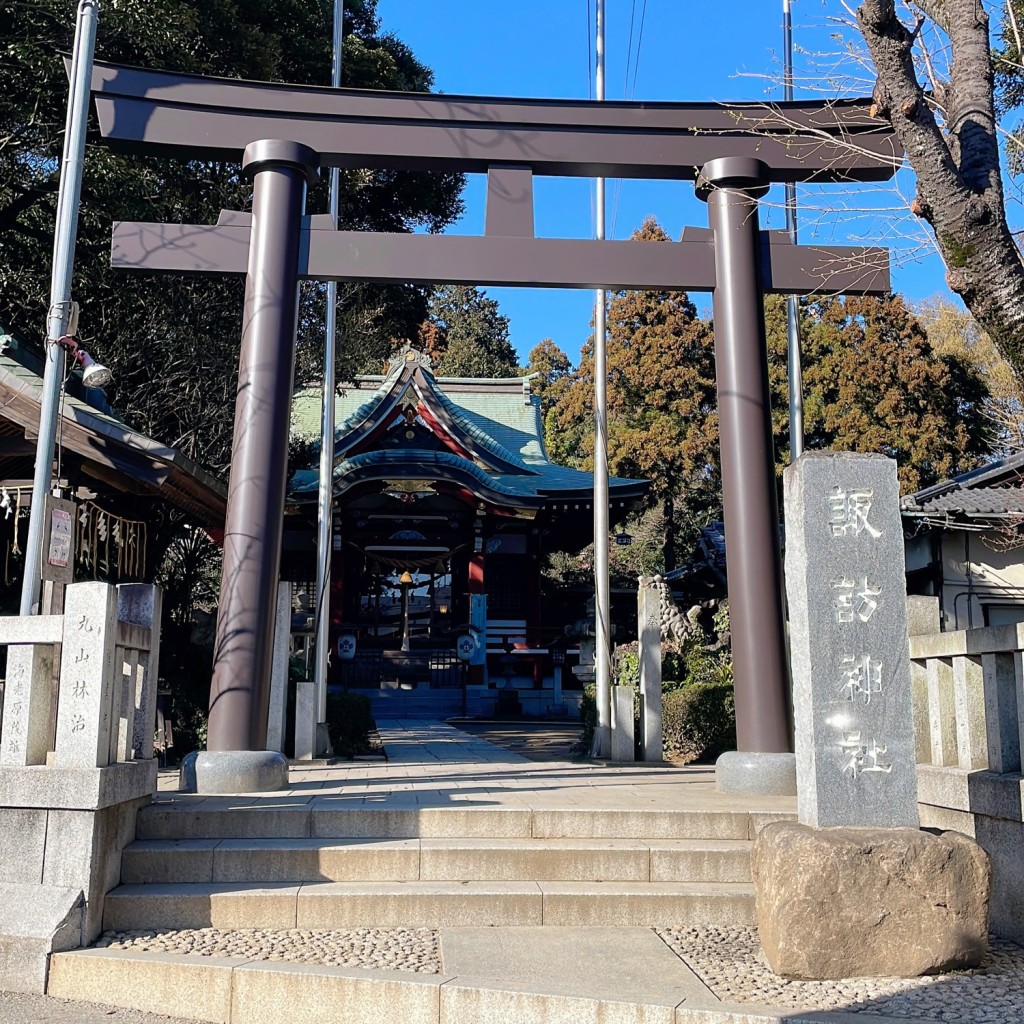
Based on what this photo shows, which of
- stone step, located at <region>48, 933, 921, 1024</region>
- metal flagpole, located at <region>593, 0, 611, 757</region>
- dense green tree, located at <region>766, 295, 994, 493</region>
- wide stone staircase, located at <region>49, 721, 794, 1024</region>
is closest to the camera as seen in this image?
stone step, located at <region>48, 933, 921, 1024</region>

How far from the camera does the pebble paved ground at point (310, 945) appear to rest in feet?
15.0

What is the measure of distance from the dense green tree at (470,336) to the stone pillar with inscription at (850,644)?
4640 cm

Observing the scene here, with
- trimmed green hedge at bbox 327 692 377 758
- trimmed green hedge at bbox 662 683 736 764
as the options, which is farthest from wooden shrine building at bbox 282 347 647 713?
trimmed green hedge at bbox 662 683 736 764

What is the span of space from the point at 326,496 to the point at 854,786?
792 cm

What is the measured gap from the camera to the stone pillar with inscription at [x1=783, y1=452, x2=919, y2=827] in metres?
4.89

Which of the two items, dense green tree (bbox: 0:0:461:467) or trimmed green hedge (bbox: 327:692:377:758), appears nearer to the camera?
dense green tree (bbox: 0:0:461:467)

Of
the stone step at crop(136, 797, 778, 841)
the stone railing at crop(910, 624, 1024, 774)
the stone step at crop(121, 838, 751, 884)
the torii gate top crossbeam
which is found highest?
the torii gate top crossbeam

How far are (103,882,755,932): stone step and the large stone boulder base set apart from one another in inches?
29.0

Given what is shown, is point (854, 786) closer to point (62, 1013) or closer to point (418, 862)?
point (418, 862)

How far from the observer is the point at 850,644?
5008 millimetres

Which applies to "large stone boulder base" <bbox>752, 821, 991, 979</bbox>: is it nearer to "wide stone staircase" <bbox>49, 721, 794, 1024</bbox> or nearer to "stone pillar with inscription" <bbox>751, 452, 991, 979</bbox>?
"stone pillar with inscription" <bbox>751, 452, 991, 979</bbox>

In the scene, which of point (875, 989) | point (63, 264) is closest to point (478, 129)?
point (63, 264)

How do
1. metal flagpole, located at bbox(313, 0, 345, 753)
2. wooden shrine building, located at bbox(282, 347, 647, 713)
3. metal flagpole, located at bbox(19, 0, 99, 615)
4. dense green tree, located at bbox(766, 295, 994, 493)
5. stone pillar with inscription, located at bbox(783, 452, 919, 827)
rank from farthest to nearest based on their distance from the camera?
dense green tree, located at bbox(766, 295, 994, 493) → wooden shrine building, located at bbox(282, 347, 647, 713) → metal flagpole, located at bbox(313, 0, 345, 753) → metal flagpole, located at bbox(19, 0, 99, 615) → stone pillar with inscription, located at bbox(783, 452, 919, 827)

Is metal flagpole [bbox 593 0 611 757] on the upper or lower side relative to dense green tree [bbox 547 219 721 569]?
lower
